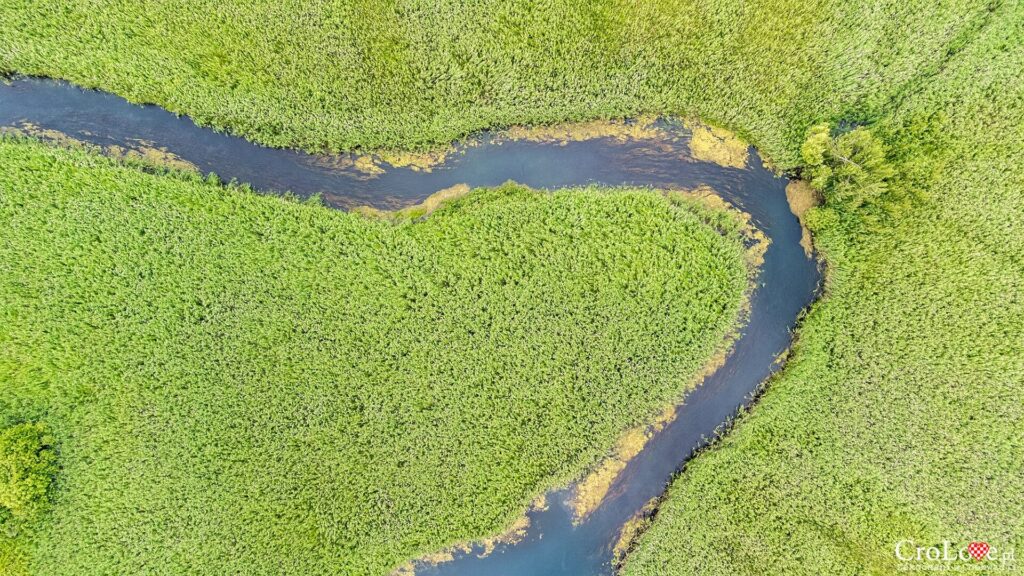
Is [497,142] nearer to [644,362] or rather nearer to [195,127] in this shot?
[644,362]

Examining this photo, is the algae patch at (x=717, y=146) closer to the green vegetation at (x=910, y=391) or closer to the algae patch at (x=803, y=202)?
the algae patch at (x=803, y=202)

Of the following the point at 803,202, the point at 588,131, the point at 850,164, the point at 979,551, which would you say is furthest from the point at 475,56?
the point at 979,551

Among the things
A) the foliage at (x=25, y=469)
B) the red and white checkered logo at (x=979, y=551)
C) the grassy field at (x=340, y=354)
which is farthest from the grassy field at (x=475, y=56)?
the red and white checkered logo at (x=979, y=551)

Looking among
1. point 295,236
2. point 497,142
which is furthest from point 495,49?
point 295,236

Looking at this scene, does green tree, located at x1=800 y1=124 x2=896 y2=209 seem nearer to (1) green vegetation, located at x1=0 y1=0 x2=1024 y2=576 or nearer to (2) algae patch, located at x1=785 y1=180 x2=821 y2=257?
(1) green vegetation, located at x1=0 y1=0 x2=1024 y2=576

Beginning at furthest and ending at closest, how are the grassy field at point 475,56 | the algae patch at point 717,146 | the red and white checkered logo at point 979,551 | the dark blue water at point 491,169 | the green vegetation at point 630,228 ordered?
the algae patch at point 717,146 < the dark blue water at point 491,169 < the grassy field at point 475,56 < the green vegetation at point 630,228 < the red and white checkered logo at point 979,551

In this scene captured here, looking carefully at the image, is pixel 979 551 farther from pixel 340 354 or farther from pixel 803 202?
pixel 340 354

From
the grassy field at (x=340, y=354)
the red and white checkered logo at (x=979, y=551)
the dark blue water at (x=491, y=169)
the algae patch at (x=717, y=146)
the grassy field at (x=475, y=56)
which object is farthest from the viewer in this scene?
the algae patch at (x=717, y=146)

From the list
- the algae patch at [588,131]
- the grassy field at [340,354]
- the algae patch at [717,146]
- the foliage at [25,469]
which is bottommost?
the foliage at [25,469]
